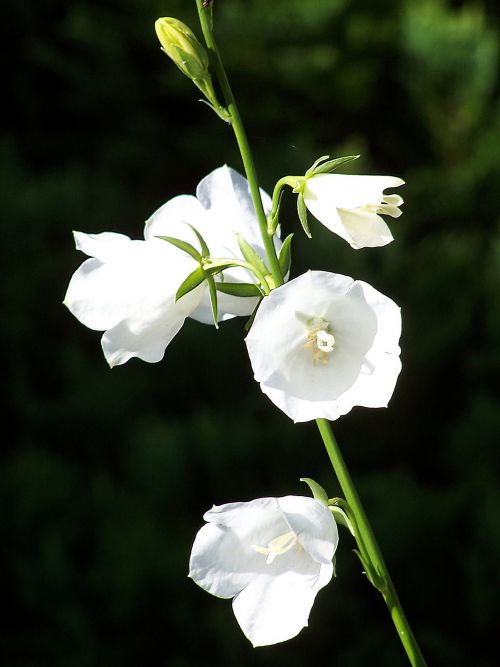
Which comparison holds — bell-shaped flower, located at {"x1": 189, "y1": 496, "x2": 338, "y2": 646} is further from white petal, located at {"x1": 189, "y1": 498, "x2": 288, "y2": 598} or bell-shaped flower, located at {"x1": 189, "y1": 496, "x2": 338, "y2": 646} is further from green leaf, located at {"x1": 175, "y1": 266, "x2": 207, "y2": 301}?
green leaf, located at {"x1": 175, "y1": 266, "x2": 207, "y2": 301}

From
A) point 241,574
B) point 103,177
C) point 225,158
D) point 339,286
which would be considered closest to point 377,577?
point 241,574

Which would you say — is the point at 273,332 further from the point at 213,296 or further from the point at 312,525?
the point at 312,525

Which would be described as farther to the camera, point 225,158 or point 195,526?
point 225,158

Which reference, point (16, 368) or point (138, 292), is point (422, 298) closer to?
point (16, 368)

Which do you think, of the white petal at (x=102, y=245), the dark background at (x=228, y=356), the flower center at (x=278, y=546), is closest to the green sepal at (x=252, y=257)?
the white petal at (x=102, y=245)

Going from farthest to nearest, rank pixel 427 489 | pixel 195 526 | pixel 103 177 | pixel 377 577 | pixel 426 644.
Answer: pixel 103 177, pixel 427 489, pixel 195 526, pixel 426 644, pixel 377 577

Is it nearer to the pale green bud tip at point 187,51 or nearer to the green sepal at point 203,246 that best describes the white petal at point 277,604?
the green sepal at point 203,246

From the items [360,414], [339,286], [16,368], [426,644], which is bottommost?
[426,644]
